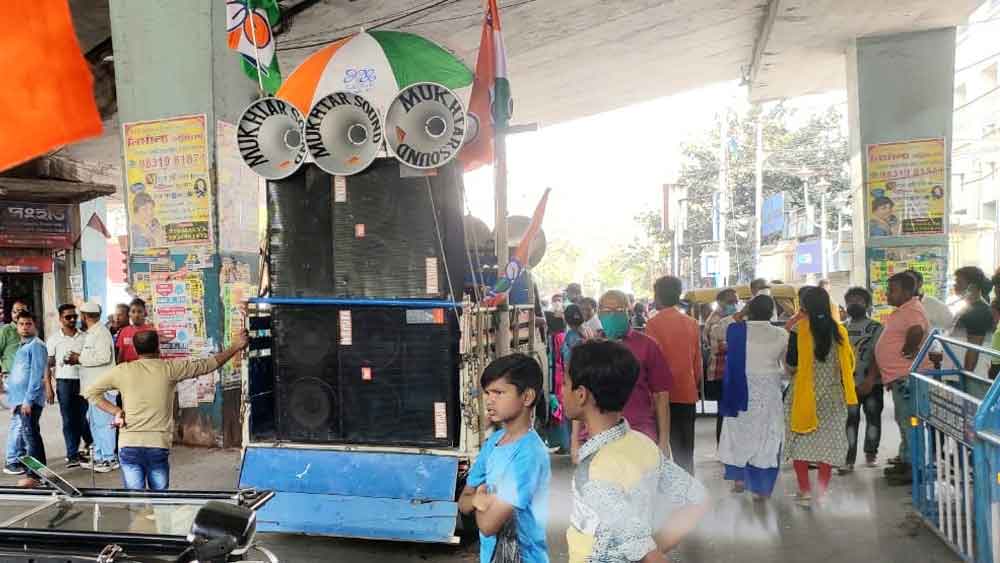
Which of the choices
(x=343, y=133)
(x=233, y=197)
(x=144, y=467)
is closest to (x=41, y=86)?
(x=144, y=467)

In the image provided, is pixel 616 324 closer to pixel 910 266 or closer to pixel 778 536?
pixel 778 536

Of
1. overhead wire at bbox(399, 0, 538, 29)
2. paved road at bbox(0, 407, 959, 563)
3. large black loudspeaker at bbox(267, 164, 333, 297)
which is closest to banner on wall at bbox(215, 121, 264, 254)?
large black loudspeaker at bbox(267, 164, 333, 297)

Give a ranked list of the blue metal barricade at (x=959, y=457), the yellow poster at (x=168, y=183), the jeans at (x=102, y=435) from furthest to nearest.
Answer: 1. the yellow poster at (x=168, y=183)
2. the jeans at (x=102, y=435)
3. the blue metal barricade at (x=959, y=457)

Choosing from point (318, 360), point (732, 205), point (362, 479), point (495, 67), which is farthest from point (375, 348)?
point (732, 205)

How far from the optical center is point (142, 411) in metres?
5.07

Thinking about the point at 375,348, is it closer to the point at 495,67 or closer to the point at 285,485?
the point at 285,485

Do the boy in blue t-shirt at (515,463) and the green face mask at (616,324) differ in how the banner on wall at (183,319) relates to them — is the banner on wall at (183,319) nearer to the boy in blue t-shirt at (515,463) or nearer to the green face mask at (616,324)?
the green face mask at (616,324)

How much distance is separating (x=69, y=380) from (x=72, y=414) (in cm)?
42

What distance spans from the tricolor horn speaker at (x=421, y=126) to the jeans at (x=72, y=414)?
187 inches

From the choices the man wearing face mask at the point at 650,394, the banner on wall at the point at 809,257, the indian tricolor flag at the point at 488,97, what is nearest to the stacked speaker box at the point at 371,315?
the indian tricolor flag at the point at 488,97

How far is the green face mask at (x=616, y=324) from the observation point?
5.65 metres

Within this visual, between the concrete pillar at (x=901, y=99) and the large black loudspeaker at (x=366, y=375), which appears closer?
the large black loudspeaker at (x=366, y=375)

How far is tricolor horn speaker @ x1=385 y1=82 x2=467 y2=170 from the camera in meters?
5.64

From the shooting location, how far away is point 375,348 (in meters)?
5.98
